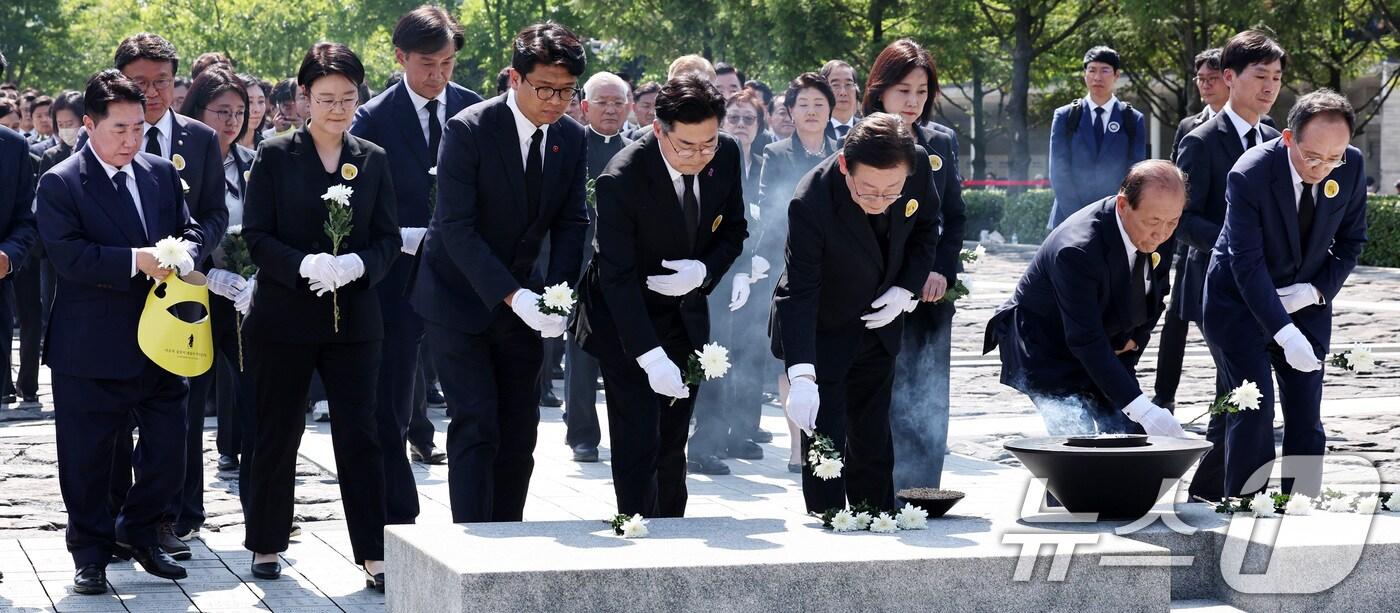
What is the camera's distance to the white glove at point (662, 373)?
18.4 feet

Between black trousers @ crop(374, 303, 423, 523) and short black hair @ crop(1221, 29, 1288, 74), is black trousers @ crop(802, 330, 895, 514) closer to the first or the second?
black trousers @ crop(374, 303, 423, 523)

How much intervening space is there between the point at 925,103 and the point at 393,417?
2628 mm

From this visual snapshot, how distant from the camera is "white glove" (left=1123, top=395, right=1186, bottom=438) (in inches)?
235

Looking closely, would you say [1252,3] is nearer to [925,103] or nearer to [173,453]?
[925,103]

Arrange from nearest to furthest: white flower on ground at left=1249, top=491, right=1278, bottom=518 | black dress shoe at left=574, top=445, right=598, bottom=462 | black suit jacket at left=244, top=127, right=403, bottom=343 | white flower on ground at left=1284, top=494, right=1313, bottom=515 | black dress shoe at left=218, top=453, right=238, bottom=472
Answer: white flower on ground at left=1249, top=491, right=1278, bottom=518 → white flower on ground at left=1284, top=494, right=1313, bottom=515 → black suit jacket at left=244, top=127, right=403, bottom=343 → black dress shoe at left=218, top=453, right=238, bottom=472 → black dress shoe at left=574, top=445, right=598, bottom=462

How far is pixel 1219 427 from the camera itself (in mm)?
7398

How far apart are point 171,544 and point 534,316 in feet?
6.48

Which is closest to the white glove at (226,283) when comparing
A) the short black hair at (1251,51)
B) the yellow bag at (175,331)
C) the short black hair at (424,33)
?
the yellow bag at (175,331)

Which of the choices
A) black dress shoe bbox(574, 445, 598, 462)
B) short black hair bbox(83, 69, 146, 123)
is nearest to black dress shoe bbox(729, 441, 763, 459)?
black dress shoe bbox(574, 445, 598, 462)

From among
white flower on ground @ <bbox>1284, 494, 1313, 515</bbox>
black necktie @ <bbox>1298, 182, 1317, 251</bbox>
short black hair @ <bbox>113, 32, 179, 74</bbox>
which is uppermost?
short black hair @ <bbox>113, 32, 179, 74</bbox>

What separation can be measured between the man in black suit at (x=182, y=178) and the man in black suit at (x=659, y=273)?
1718 millimetres

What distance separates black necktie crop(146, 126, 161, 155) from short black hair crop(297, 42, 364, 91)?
107cm

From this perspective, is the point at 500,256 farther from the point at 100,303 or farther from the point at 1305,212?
the point at 1305,212

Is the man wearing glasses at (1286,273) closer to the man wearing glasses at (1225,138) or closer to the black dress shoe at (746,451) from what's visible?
the man wearing glasses at (1225,138)
